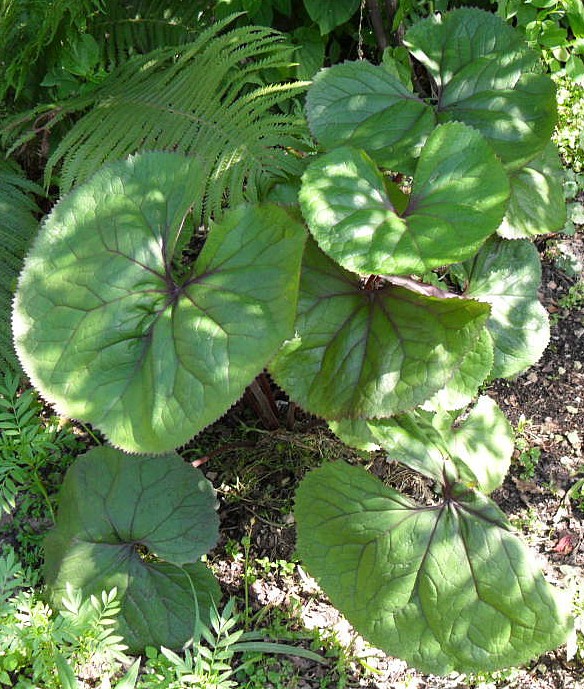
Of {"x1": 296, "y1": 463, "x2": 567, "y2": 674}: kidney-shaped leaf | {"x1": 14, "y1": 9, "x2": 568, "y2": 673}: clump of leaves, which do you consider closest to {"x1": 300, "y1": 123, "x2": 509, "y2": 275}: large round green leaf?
{"x1": 14, "y1": 9, "x2": 568, "y2": 673}: clump of leaves

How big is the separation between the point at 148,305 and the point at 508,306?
1.07 meters

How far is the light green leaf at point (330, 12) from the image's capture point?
2.76m

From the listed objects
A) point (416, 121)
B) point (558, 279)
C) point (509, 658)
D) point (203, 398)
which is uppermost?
point (416, 121)

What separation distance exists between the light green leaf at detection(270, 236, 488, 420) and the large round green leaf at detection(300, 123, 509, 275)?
0.44ft

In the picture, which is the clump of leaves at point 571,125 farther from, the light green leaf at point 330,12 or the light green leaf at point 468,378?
the light green leaf at point 468,378

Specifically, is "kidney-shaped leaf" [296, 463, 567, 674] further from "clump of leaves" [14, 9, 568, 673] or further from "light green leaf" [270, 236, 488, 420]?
"light green leaf" [270, 236, 488, 420]

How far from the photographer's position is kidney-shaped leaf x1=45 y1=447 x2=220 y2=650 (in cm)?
188

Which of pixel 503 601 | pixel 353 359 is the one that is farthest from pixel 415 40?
pixel 503 601

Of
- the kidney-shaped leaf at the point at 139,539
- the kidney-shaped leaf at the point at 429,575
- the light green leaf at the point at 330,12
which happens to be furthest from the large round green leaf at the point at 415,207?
the light green leaf at the point at 330,12

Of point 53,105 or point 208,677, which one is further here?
point 53,105

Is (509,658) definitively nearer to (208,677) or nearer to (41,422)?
(208,677)

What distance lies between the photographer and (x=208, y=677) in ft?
5.24

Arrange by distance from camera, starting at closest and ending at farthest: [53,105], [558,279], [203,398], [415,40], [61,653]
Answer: [203,398] < [61,653] < [415,40] < [53,105] < [558,279]

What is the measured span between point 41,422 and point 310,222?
4.26 feet
